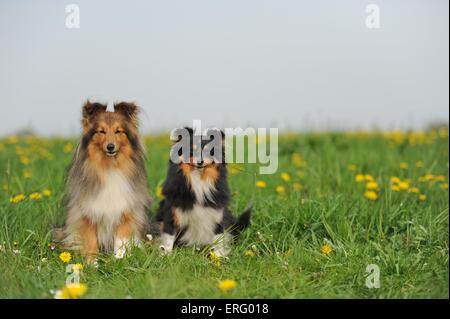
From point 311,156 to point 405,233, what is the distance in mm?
3838

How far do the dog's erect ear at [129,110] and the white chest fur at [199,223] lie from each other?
2.87ft

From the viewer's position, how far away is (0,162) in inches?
356

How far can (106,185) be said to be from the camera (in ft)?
16.1

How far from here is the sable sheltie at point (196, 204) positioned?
16.0 feet

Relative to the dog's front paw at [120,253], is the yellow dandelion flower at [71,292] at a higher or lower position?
higher

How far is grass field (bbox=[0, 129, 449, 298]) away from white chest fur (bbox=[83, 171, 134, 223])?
38 cm

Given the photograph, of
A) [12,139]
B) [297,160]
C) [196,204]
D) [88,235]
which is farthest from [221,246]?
[12,139]

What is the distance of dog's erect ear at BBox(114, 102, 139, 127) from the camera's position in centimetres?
487

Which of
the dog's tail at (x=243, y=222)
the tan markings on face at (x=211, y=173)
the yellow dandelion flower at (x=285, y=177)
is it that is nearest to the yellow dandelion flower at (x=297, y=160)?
the yellow dandelion flower at (x=285, y=177)

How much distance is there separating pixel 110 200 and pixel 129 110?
79cm

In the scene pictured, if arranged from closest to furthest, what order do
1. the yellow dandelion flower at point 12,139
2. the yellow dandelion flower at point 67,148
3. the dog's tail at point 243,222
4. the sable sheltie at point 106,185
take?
the sable sheltie at point 106,185 < the dog's tail at point 243,222 < the yellow dandelion flower at point 67,148 < the yellow dandelion flower at point 12,139

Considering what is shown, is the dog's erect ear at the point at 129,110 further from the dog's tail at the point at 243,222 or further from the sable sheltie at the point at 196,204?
the dog's tail at the point at 243,222

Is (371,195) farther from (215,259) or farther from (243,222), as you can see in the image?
(215,259)

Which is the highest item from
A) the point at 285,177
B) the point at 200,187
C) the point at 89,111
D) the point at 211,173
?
the point at 89,111
